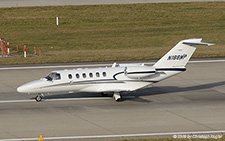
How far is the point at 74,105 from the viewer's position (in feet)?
105

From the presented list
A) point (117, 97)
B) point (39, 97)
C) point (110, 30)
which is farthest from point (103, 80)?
point (110, 30)

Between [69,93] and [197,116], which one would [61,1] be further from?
[197,116]

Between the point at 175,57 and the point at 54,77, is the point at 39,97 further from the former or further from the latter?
the point at 175,57

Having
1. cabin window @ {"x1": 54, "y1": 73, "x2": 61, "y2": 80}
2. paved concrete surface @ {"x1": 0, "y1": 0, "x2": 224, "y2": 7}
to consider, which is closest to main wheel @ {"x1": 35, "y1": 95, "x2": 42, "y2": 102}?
cabin window @ {"x1": 54, "y1": 73, "x2": 61, "y2": 80}

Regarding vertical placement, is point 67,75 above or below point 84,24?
below

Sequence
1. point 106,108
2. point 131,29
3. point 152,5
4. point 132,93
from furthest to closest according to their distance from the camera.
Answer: point 152,5, point 131,29, point 132,93, point 106,108

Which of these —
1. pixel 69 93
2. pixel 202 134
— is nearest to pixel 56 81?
pixel 69 93

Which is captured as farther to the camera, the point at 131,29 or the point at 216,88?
the point at 131,29

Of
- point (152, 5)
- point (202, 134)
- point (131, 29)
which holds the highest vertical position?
point (152, 5)

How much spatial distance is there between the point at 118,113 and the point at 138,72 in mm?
3526

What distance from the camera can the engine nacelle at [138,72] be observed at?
3183 cm

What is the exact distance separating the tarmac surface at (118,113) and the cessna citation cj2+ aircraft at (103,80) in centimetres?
108

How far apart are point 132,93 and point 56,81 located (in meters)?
6.27

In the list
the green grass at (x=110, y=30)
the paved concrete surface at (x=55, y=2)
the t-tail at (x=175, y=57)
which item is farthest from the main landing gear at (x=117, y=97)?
the paved concrete surface at (x=55, y=2)
